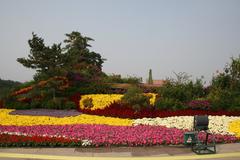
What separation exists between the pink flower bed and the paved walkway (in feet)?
0.90

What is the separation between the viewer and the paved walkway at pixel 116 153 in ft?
25.6

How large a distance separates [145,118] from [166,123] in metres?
1.89

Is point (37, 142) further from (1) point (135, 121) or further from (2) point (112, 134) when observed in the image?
(1) point (135, 121)

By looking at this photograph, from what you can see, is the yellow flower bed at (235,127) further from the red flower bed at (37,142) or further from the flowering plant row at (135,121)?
the red flower bed at (37,142)

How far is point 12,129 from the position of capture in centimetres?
1093

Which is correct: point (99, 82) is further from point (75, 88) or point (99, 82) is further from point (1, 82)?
point (1, 82)

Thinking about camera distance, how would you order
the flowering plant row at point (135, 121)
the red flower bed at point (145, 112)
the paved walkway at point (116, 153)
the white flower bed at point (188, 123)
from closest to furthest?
the paved walkway at point (116, 153)
the white flower bed at point (188, 123)
the flowering plant row at point (135, 121)
the red flower bed at point (145, 112)

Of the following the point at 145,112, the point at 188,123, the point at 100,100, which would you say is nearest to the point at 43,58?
the point at 100,100

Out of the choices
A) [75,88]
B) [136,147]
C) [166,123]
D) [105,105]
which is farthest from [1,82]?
[136,147]

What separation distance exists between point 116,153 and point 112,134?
1.50 meters

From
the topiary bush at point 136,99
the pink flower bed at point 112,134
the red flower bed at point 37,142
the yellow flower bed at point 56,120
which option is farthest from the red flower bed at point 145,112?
the red flower bed at point 37,142

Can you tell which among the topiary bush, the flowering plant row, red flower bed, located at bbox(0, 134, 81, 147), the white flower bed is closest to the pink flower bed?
red flower bed, located at bbox(0, 134, 81, 147)

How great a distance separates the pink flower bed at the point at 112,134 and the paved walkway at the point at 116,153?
273 millimetres

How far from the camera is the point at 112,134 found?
973cm
